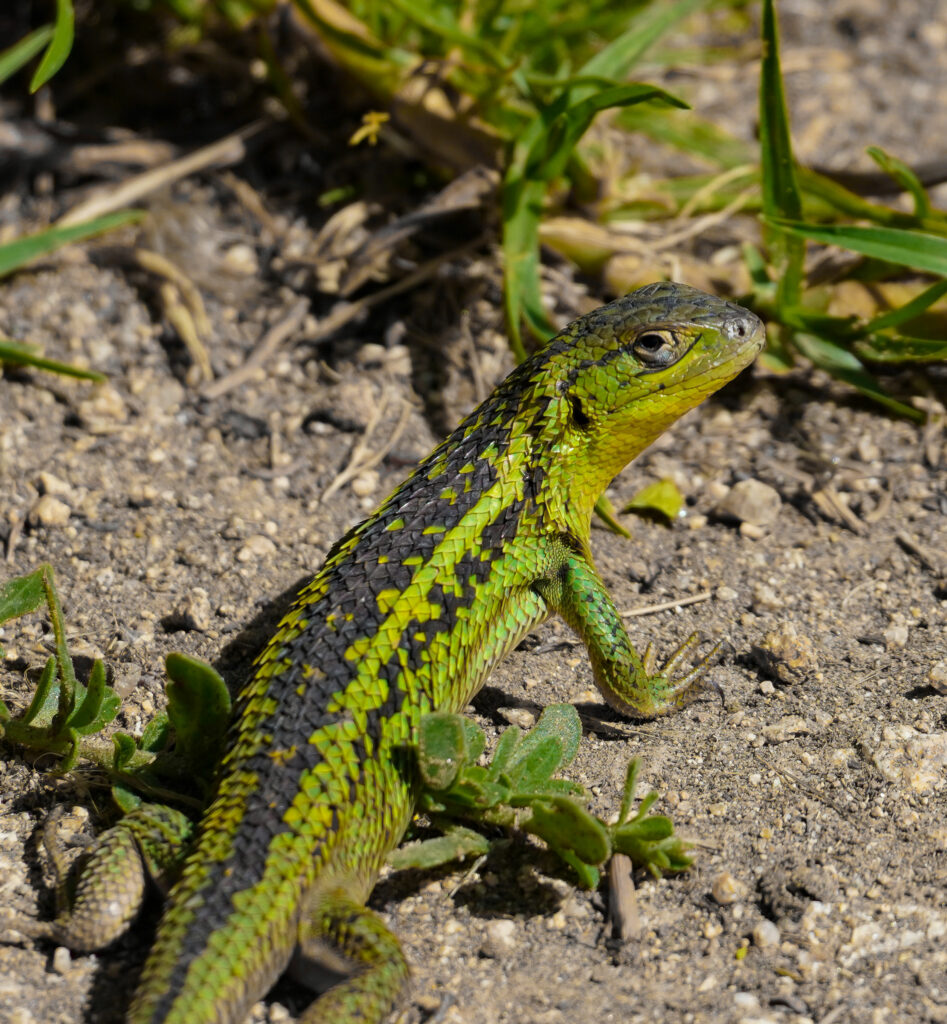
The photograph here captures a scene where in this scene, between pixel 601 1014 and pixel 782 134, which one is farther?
pixel 782 134

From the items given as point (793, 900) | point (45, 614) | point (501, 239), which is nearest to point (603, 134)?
point (501, 239)

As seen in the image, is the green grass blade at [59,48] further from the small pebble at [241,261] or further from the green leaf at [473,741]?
the green leaf at [473,741]

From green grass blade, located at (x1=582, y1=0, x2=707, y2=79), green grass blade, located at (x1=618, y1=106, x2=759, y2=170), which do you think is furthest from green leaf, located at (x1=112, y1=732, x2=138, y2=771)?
green grass blade, located at (x1=618, y1=106, x2=759, y2=170)

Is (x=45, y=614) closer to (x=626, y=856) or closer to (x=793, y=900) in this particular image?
(x=626, y=856)

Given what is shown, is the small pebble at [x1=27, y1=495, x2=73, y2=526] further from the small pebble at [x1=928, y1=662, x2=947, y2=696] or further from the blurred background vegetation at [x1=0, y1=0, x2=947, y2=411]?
the small pebble at [x1=928, y1=662, x2=947, y2=696]

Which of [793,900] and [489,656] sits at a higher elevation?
[489,656]

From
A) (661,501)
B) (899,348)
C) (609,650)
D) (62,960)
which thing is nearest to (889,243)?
(899,348)

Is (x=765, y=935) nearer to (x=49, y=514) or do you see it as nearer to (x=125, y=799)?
(x=125, y=799)
